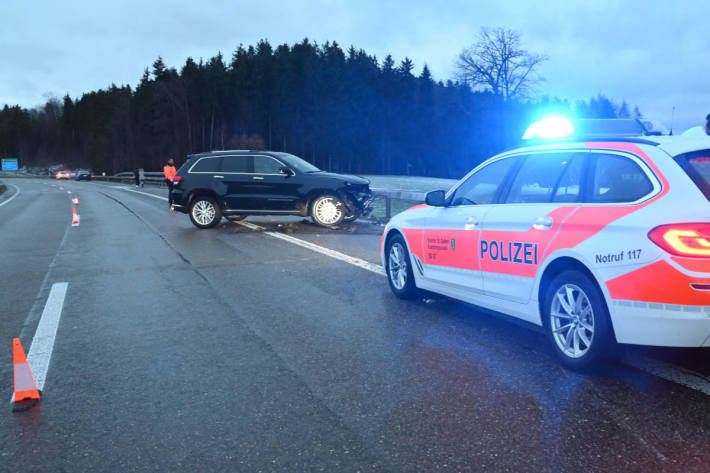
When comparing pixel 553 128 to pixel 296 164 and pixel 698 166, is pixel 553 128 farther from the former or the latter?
pixel 296 164

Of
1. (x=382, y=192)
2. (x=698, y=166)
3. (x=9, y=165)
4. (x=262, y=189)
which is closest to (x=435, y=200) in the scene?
(x=698, y=166)

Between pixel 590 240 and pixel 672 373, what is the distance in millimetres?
1088

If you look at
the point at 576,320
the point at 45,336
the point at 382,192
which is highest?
the point at 382,192

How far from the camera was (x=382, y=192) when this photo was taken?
17.4 metres

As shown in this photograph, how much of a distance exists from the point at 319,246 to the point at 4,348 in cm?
697

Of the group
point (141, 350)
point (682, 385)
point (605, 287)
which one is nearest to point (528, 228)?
point (605, 287)

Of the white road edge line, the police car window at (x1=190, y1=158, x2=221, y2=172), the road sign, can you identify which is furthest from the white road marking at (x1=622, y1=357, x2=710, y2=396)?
the road sign

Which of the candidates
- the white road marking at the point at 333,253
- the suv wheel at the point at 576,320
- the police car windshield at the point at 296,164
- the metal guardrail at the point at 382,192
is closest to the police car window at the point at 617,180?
the suv wheel at the point at 576,320

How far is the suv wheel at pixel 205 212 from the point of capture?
15836mm

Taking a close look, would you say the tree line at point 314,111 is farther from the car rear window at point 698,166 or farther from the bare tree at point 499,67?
the car rear window at point 698,166

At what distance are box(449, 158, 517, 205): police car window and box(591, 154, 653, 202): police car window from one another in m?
1.10

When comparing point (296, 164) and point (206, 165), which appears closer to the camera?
point (296, 164)

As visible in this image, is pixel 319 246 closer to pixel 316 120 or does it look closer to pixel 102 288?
pixel 102 288

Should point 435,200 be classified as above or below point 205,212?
above
